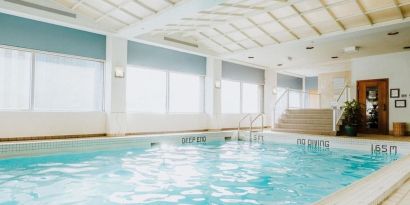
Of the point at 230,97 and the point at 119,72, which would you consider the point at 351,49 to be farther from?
the point at 119,72

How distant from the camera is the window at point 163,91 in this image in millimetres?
9594

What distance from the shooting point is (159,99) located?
10.3m

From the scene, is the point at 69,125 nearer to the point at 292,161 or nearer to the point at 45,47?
the point at 45,47

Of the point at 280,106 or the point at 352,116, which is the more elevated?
the point at 280,106

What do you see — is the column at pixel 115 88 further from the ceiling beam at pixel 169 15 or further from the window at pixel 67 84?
the ceiling beam at pixel 169 15

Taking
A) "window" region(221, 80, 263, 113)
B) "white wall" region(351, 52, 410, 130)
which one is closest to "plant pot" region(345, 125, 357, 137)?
"white wall" region(351, 52, 410, 130)

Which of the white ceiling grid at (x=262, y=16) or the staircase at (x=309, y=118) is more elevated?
the white ceiling grid at (x=262, y=16)

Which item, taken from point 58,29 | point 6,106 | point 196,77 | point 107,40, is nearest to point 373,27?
point 196,77

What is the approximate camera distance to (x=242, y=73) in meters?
13.3

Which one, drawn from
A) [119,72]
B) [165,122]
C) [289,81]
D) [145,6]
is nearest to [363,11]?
[145,6]

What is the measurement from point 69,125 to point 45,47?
2.20 metres

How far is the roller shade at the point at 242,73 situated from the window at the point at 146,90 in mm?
3199

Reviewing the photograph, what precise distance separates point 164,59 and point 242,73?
4.47m

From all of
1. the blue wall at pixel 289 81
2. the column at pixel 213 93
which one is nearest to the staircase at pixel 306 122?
the column at pixel 213 93
